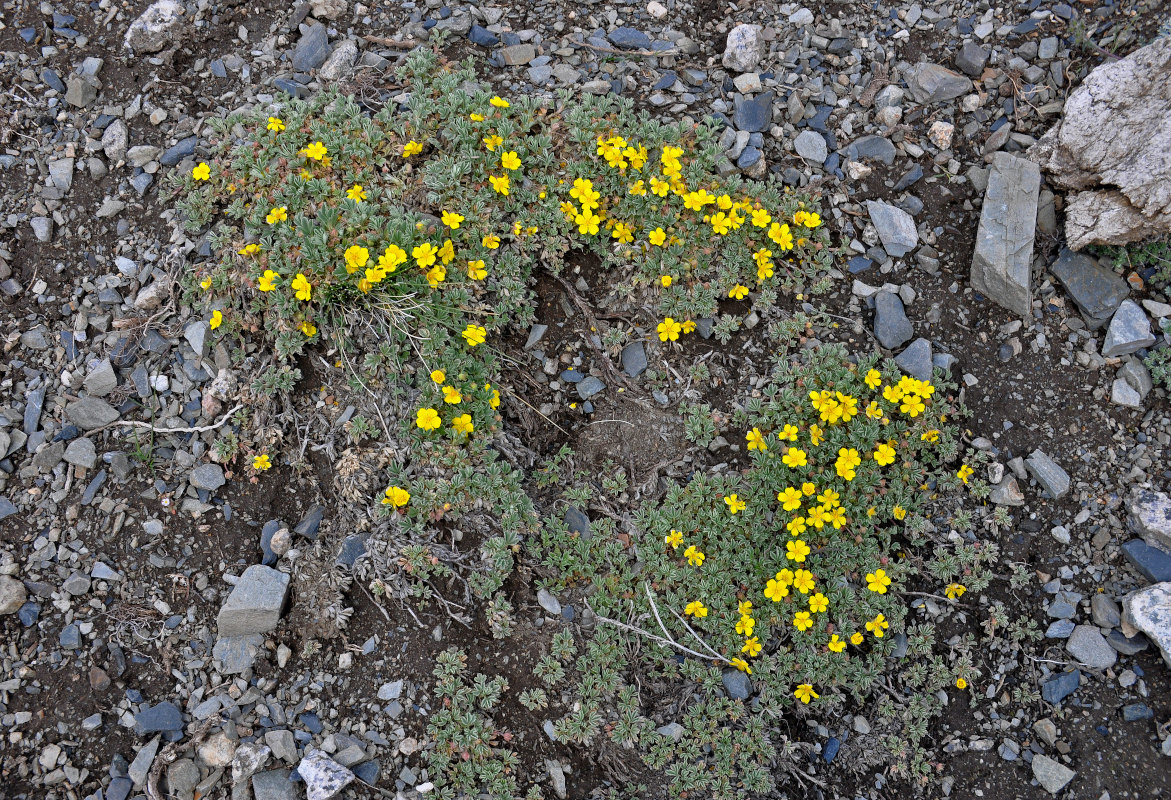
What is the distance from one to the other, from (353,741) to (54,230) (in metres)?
3.80

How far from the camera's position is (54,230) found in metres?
5.01

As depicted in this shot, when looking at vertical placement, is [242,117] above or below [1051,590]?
above

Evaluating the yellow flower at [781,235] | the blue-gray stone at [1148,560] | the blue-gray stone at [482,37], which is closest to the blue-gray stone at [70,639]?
the blue-gray stone at [482,37]

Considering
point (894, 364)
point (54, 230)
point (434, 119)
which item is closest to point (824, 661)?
point (894, 364)

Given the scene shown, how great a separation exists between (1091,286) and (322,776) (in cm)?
530

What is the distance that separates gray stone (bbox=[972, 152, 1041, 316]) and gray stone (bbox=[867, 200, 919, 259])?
400 mm

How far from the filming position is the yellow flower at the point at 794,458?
4.52m

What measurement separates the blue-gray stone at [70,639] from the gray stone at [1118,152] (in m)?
6.27

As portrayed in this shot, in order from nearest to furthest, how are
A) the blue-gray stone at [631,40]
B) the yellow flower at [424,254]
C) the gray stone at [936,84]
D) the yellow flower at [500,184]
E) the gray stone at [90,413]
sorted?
the yellow flower at [424,254], the gray stone at [90,413], the yellow flower at [500,184], the gray stone at [936,84], the blue-gray stone at [631,40]

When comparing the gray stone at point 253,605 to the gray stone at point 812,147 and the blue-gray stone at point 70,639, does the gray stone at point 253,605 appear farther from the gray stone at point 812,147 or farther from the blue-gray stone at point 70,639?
the gray stone at point 812,147

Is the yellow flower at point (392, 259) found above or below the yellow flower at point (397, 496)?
above

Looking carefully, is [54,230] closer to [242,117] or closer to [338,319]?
[242,117]

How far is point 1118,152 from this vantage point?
15.3 ft

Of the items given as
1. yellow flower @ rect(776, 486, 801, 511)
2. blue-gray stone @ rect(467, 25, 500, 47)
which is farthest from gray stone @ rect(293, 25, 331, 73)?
yellow flower @ rect(776, 486, 801, 511)
